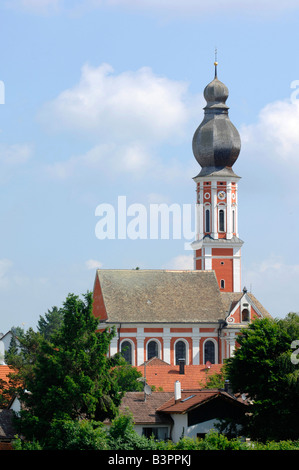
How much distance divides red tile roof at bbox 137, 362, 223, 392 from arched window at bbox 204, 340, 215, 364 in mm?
11844

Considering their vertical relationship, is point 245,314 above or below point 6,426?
above

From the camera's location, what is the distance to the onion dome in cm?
10762

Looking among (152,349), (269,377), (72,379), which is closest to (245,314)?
(152,349)

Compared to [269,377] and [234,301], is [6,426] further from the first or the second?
[234,301]

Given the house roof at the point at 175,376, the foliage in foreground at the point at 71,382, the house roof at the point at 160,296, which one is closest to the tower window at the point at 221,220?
the house roof at the point at 160,296

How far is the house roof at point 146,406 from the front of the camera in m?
54.8

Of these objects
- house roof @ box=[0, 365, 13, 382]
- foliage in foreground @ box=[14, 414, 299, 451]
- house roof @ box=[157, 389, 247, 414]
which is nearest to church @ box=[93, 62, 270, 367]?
house roof @ box=[0, 365, 13, 382]

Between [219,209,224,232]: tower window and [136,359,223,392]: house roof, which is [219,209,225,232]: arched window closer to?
[219,209,224,232]: tower window

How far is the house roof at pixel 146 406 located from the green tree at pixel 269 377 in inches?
138

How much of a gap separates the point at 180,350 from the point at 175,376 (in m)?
18.7

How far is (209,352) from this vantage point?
95938mm
